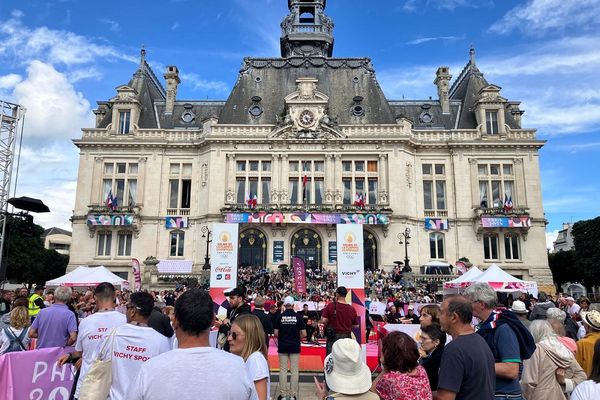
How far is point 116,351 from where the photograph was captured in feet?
15.6

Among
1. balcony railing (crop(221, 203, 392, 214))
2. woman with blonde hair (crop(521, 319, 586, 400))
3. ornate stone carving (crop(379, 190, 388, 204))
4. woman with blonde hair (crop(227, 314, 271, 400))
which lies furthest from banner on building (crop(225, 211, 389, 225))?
woman with blonde hair (crop(227, 314, 271, 400))

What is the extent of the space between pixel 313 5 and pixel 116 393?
5059cm

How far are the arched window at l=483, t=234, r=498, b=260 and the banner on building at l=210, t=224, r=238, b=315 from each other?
30.2 meters

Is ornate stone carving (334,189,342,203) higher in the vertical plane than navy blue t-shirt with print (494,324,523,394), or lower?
higher

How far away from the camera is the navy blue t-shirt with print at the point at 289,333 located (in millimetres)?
9648

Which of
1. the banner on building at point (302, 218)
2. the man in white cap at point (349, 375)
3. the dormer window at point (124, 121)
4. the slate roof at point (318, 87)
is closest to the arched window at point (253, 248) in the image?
the banner on building at point (302, 218)

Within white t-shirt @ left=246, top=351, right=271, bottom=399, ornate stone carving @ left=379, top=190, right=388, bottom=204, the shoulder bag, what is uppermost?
ornate stone carving @ left=379, top=190, right=388, bottom=204

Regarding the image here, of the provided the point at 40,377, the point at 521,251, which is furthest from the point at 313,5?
the point at 40,377

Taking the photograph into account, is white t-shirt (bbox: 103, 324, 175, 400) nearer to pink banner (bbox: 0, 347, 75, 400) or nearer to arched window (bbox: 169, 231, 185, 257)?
pink banner (bbox: 0, 347, 75, 400)

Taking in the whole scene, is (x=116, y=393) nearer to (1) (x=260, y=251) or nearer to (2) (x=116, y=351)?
(2) (x=116, y=351)

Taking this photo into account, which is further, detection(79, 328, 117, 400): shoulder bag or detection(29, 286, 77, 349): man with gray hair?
detection(29, 286, 77, 349): man with gray hair

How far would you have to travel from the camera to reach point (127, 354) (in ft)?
15.6

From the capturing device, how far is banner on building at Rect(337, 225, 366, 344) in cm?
1406

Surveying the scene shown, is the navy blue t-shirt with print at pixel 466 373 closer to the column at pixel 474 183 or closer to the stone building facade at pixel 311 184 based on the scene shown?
the stone building facade at pixel 311 184
